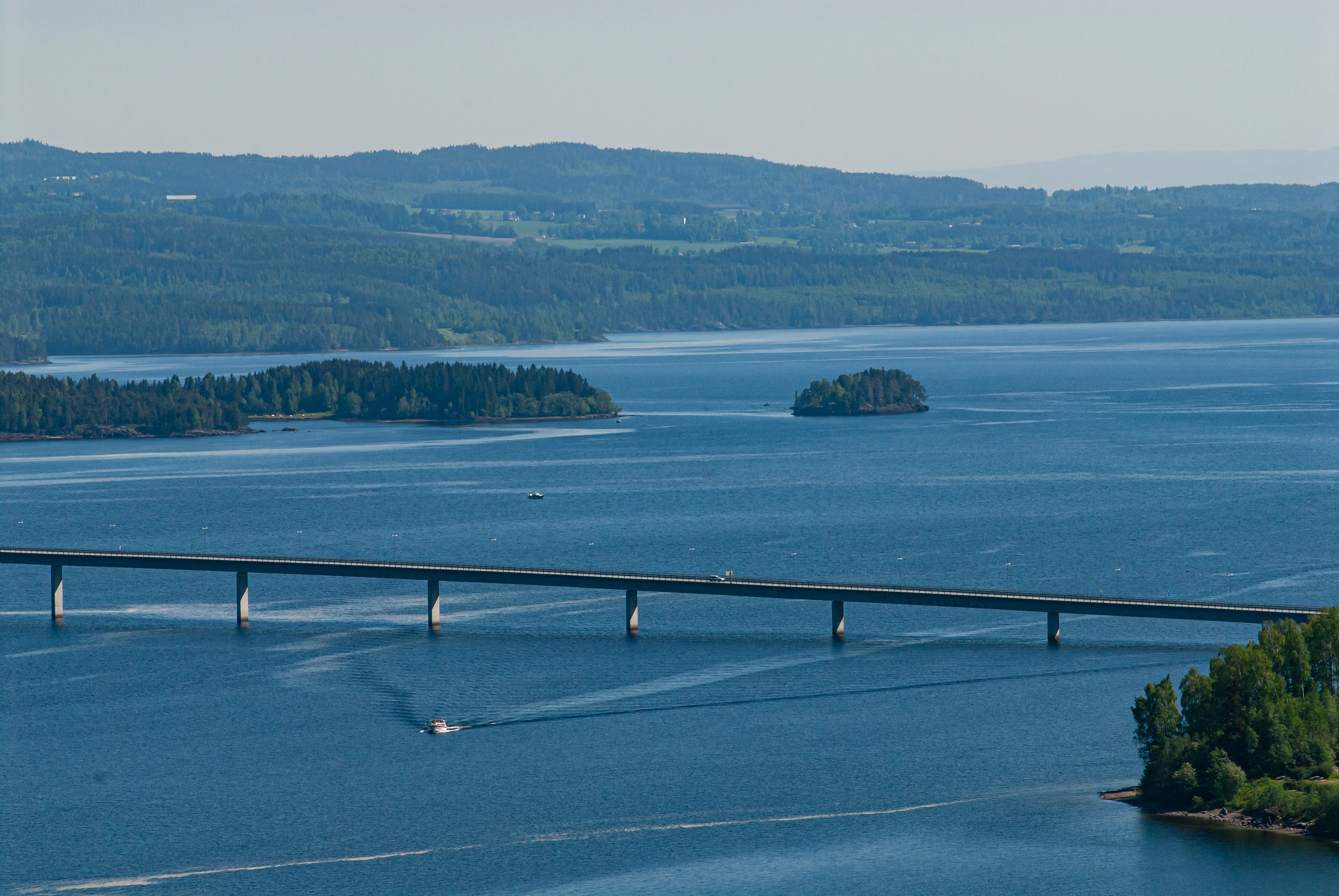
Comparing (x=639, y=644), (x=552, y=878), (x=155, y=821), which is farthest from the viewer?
(x=639, y=644)

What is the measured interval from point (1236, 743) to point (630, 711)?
30.0m

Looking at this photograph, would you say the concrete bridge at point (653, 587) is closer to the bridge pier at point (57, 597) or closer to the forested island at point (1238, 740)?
the bridge pier at point (57, 597)

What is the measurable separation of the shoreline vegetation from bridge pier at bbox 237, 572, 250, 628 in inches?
2403

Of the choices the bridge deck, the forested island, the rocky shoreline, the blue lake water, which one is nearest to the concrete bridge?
the bridge deck

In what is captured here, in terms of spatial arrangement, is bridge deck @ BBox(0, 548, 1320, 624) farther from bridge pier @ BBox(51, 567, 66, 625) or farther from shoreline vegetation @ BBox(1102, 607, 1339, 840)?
shoreline vegetation @ BBox(1102, 607, 1339, 840)

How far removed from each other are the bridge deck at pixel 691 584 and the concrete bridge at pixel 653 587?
0.07 meters

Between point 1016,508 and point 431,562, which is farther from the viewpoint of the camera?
point 1016,508

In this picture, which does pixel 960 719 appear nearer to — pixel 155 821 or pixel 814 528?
pixel 155 821

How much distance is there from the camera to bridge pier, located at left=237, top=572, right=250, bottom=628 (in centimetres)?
11788

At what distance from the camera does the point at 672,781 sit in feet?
265

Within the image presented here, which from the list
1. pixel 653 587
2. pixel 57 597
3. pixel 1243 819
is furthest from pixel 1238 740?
pixel 57 597

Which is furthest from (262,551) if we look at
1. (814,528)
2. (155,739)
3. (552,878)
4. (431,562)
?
(552,878)

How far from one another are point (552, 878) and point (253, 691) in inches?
1311

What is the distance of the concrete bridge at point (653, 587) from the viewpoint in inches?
4058
